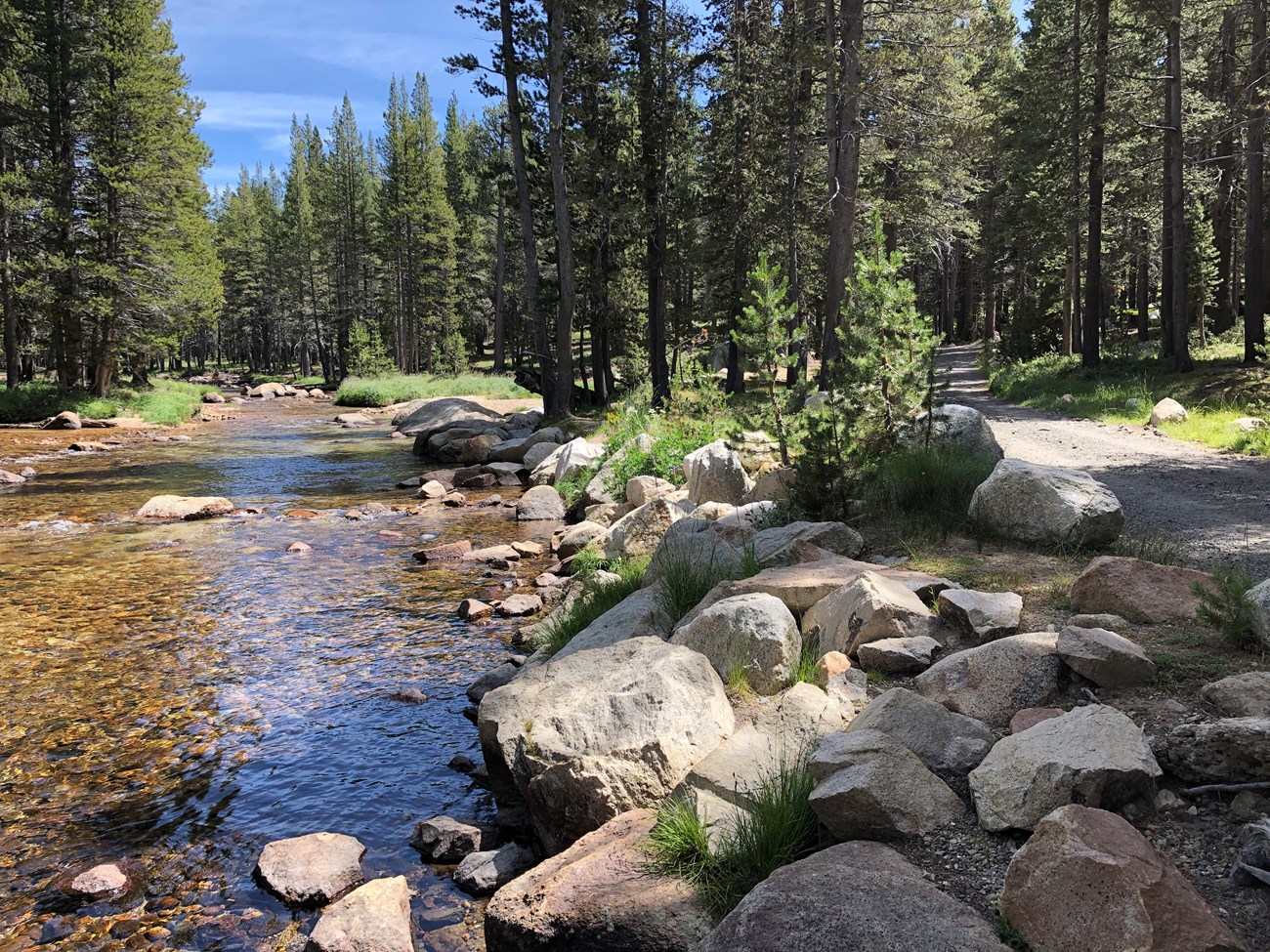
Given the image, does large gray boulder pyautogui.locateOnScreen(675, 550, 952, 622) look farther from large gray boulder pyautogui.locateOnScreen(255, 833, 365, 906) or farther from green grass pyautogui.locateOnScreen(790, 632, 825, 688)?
large gray boulder pyautogui.locateOnScreen(255, 833, 365, 906)

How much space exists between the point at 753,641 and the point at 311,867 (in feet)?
9.16

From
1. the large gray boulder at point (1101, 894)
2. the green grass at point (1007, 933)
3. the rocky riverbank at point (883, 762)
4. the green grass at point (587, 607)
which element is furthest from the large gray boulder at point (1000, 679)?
the green grass at point (587, 607)

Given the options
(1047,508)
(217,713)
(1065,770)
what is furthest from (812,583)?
(217,713)

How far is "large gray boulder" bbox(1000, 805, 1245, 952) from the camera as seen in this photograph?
2.44 metres

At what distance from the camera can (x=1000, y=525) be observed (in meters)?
6.89

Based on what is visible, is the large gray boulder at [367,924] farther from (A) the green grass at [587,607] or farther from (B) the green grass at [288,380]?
(B) the green grass at [288,380]

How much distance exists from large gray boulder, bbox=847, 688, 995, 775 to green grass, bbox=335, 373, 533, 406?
1268 inches

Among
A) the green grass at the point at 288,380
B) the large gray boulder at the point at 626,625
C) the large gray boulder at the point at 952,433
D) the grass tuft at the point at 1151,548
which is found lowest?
the large gray boulder at the point at 626,625

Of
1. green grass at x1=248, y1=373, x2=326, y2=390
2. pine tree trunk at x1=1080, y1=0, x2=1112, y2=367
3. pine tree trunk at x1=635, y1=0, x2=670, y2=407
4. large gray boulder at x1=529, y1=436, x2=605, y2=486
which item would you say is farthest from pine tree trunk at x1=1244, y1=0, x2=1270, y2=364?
green grass at x1=248, y1=373, x2=326, y2=390

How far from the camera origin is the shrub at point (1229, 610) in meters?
4.30

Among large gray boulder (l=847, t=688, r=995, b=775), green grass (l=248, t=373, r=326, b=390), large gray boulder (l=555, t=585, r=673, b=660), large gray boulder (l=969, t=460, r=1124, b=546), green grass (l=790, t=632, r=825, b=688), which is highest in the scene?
green grass (l=248, t=373, r=326, b=390)

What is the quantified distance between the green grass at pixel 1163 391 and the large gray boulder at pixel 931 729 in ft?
35.5

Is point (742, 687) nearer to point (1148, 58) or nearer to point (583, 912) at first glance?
point (583, 912)

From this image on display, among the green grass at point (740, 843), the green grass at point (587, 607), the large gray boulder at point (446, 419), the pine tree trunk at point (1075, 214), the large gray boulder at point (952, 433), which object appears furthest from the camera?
the large gray boulder at point (446, 419)
